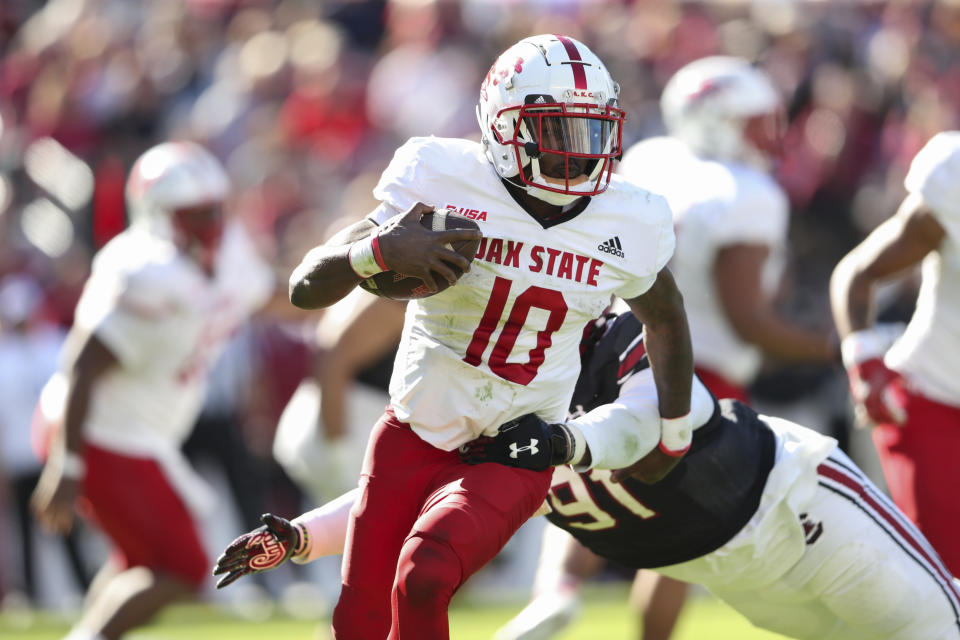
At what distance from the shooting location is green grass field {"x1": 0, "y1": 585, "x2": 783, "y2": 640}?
6637 mm

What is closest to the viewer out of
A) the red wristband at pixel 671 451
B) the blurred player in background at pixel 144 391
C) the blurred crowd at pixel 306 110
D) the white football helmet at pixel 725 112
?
the red wristband at pixel 671 451

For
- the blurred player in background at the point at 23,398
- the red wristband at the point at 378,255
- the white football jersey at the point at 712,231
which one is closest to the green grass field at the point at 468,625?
the blurred player in background at the point at 23,398

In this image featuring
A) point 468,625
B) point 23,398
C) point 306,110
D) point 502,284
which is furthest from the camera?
point 306,110

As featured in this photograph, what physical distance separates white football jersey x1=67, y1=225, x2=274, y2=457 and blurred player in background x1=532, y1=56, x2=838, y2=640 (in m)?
1.79

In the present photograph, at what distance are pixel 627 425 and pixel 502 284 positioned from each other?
0.55m

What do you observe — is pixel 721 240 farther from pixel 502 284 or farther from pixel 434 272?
pixel 434 272

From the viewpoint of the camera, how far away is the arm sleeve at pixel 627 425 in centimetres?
380

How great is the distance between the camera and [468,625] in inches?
276

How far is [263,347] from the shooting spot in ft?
28.0

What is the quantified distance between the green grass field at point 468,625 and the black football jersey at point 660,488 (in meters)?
2.37

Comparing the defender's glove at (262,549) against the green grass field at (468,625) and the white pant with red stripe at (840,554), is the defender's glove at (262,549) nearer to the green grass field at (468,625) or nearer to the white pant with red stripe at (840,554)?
the white pant with red stripe at (840,554)

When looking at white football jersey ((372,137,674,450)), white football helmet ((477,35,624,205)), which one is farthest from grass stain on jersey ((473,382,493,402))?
white football helmet ((477,35,624,205))

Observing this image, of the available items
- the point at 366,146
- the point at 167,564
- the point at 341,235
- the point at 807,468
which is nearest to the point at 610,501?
the point at 807,468

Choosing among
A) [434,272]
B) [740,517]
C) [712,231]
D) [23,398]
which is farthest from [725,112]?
[23,398]
